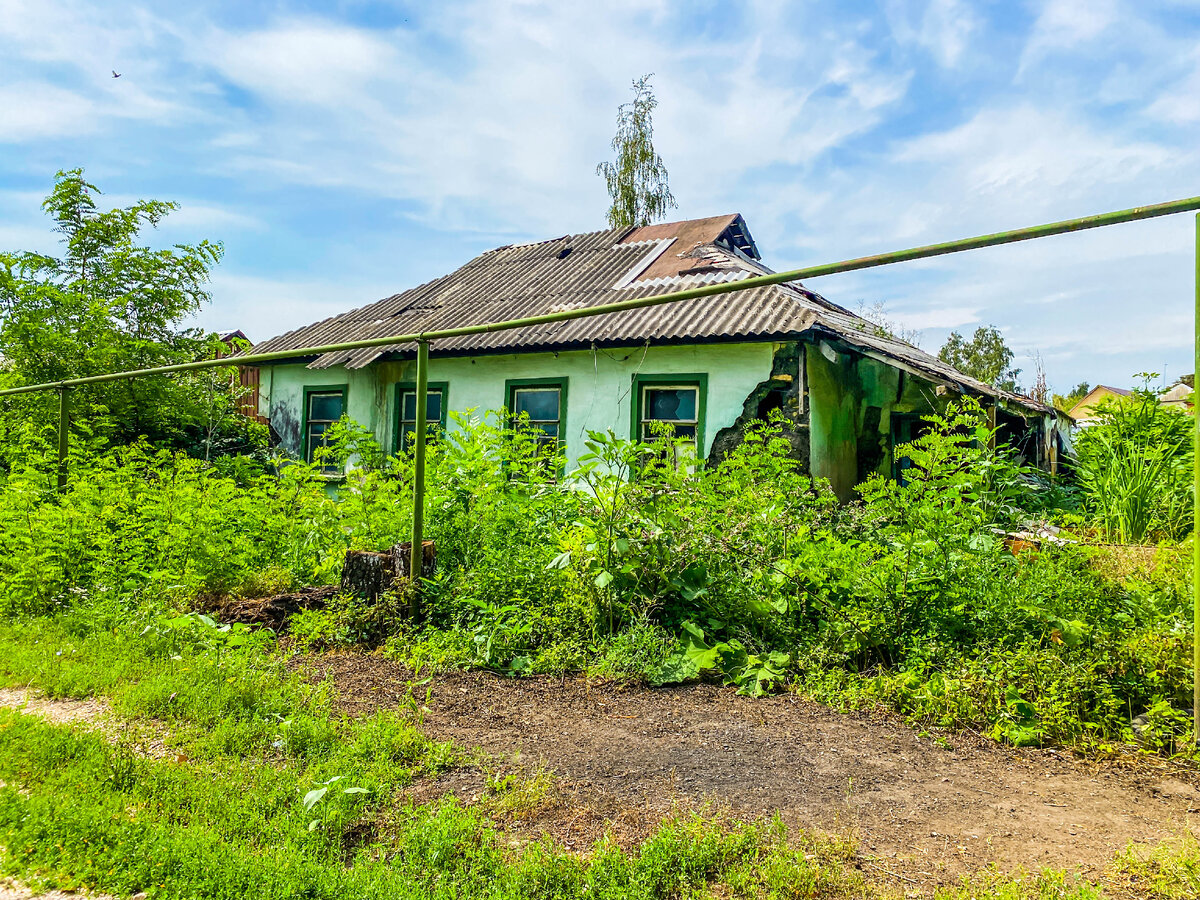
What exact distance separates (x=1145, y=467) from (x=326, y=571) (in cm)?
732

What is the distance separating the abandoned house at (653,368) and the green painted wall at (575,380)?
2cm

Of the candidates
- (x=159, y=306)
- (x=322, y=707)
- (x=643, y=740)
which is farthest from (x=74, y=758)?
(x=159, y=306)

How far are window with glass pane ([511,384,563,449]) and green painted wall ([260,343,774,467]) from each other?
0.59 feet

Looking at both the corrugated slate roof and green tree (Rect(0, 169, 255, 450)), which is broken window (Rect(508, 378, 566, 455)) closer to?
the corrugated slate roof

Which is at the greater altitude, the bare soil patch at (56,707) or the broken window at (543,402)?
the broken window at (543,402)

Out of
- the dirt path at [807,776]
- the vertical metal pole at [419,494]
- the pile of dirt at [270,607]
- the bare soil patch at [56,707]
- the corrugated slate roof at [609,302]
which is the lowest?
the bare soil patch at [56,707]

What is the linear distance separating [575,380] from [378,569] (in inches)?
247

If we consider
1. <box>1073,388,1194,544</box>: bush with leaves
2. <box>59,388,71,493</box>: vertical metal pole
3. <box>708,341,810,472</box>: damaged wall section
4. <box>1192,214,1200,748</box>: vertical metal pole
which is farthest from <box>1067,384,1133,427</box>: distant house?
<box>59,388,71,493</box>: vertical metal pole

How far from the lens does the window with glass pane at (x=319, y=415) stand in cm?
1377

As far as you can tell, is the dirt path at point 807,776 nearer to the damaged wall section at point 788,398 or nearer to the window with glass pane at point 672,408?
the damaged wall section at point 788,398

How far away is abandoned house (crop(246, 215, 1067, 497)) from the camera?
9383 millimetres

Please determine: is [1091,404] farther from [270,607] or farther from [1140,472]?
[270,607]

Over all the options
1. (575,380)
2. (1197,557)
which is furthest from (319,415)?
(1197,557)

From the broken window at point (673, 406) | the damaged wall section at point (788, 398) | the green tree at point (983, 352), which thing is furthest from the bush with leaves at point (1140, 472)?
the green tree at point (983, 352)
